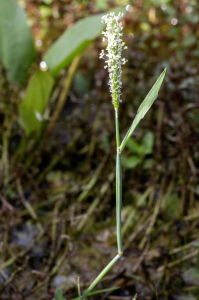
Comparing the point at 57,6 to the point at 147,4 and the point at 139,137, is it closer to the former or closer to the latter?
the point at 147,4

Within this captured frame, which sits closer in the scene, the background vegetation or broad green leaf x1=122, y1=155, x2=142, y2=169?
the background vegetation

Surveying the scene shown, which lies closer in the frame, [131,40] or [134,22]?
[131,40]

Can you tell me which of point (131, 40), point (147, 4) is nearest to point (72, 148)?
point (131, 40)

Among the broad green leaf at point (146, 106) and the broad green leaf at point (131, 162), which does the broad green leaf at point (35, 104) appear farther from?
the broad green leaf at point (146, 106)

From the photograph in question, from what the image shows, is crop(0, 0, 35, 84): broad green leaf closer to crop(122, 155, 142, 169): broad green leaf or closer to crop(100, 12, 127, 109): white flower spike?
crop(122, 155, 142, 169): broad green leaf

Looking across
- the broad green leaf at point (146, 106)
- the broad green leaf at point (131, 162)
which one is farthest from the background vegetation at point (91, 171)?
the broad green leaf at point (146, 106)

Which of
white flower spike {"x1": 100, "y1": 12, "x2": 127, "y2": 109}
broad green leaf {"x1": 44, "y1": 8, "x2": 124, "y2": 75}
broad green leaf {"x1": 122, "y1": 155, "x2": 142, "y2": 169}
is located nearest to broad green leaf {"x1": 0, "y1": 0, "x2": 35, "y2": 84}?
broad green leaf {"x1": 44, "y1": 8, "x2": 124, "y2": 75}

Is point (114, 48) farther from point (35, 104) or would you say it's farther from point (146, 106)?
point (35, 104)
